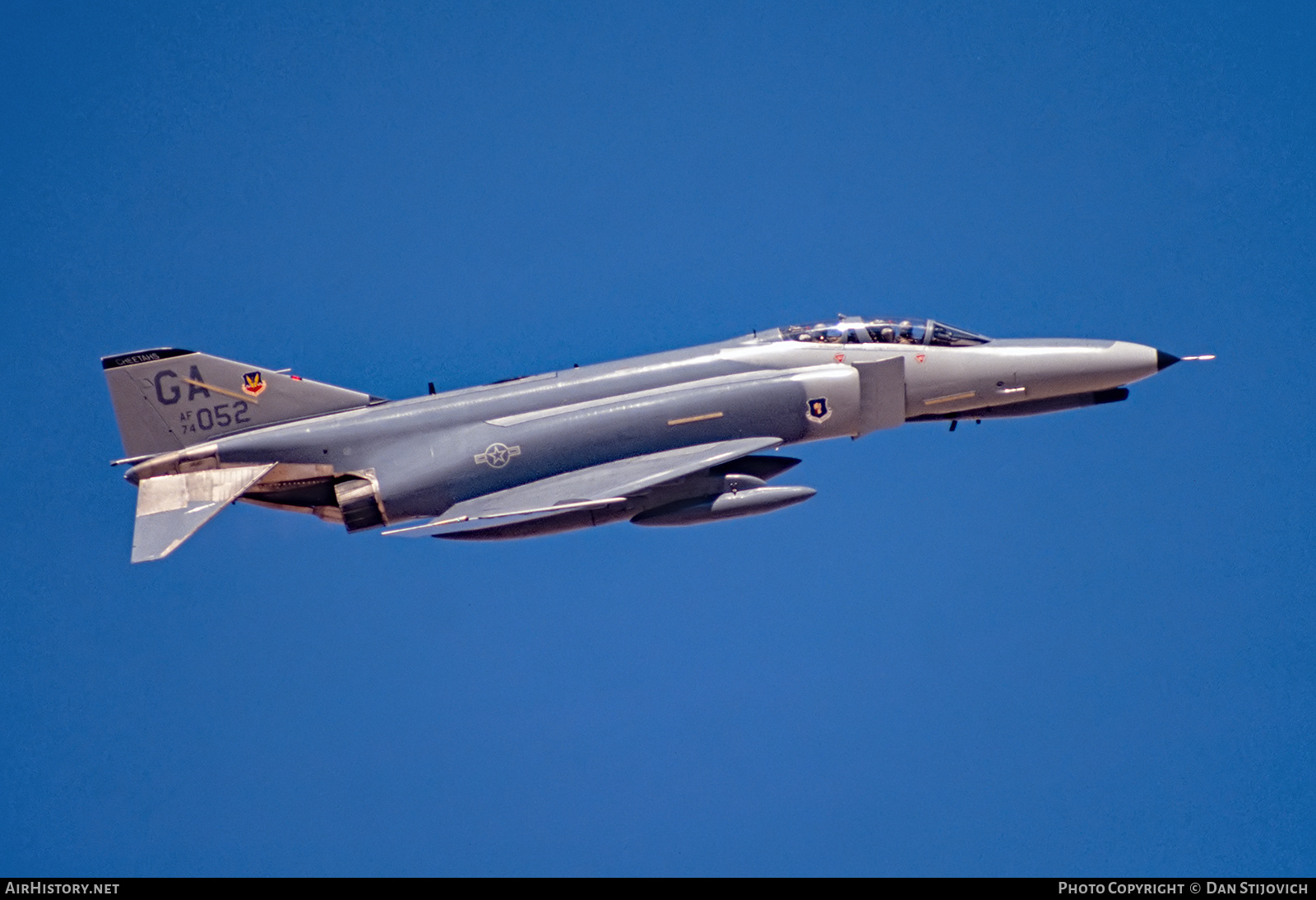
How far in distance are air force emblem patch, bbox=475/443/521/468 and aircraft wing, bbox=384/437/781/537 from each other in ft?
1.11

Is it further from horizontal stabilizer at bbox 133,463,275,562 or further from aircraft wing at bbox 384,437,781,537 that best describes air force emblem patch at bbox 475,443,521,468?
horizontal stabilizer at bbox 133,463,275,562

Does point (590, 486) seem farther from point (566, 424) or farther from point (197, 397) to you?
point (197, 397)

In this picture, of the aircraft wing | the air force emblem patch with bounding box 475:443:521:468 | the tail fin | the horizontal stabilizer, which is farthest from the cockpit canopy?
the horizontal stabilizer

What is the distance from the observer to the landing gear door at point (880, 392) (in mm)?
19047

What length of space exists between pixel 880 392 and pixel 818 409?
0.88m

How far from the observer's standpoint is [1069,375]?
765 inches

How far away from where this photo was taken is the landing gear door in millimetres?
19047

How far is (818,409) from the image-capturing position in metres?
18.8

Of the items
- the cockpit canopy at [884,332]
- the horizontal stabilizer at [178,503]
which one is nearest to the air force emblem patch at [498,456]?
the horizontal stabilizer at [178,503]

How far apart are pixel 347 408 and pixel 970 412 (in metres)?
A: 7.99
